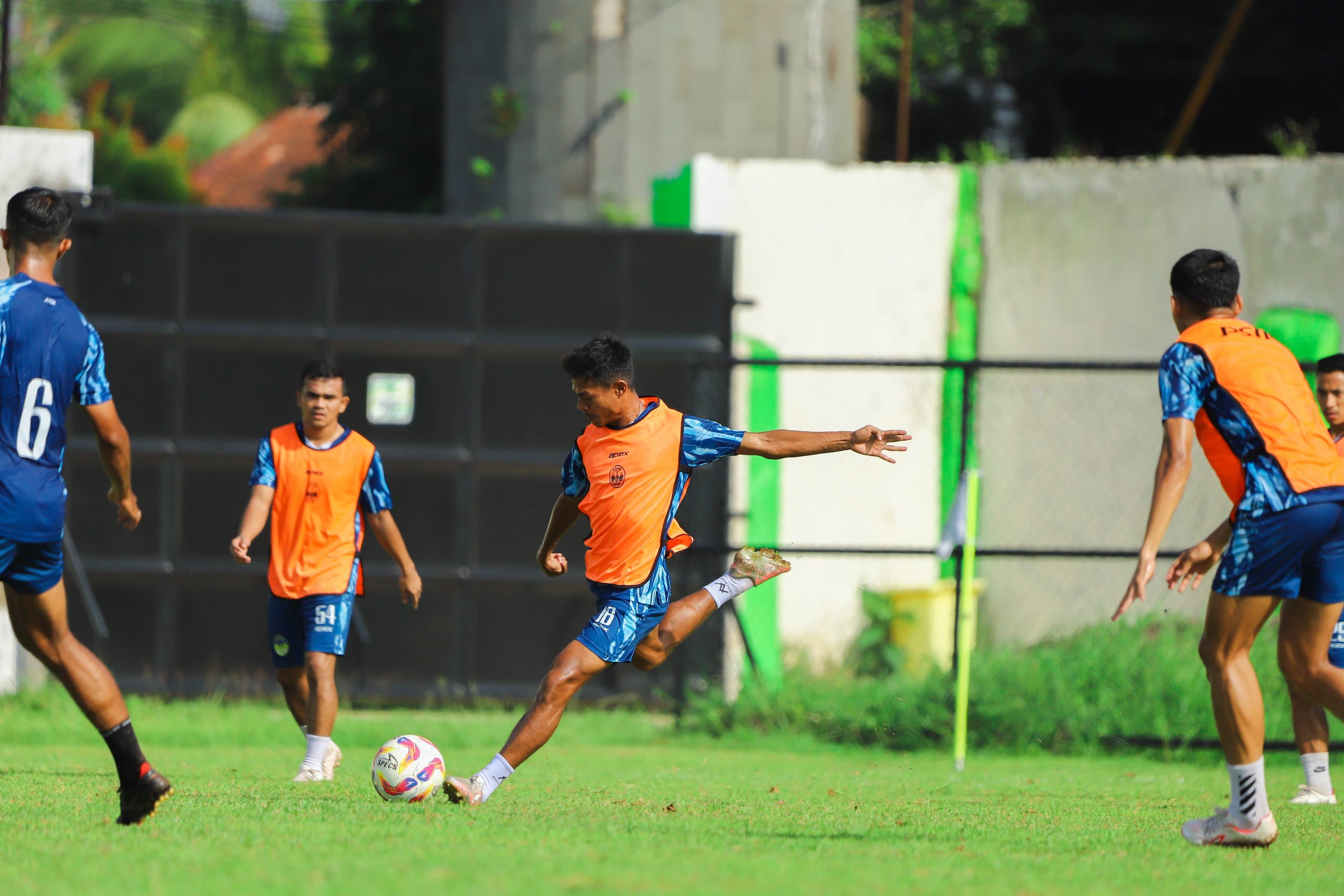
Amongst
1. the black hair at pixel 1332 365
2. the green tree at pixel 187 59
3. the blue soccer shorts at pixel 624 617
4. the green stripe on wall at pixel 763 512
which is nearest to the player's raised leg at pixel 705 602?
the blue soccer shorts at pixel 624 617

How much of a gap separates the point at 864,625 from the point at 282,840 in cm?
778

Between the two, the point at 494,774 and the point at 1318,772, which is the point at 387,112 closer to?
the point at 494,774

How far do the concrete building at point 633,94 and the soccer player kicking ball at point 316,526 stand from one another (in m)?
5.65

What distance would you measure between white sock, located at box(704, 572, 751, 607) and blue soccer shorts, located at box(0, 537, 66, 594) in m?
2.86

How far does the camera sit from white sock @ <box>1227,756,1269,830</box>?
538 centimetres

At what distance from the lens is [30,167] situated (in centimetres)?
1084

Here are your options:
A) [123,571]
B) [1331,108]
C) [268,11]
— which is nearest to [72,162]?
[123,571]

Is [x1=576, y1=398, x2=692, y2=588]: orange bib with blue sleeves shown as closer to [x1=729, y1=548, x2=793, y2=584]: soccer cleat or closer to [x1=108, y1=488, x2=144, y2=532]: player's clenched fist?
[x1=729, y1=548, x2=793, y2=584]: soccer cleat

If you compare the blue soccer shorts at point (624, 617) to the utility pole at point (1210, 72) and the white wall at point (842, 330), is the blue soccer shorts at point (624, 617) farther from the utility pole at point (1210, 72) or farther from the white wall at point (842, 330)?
the utility pole at point (1210, 72)

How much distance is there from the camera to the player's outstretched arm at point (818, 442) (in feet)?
19.8

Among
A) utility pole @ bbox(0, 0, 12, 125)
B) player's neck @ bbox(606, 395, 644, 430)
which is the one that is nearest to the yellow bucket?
player's neck @ bbox(606, 395, 644, 430)

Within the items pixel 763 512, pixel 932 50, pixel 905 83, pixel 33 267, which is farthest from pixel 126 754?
pixel 932 50

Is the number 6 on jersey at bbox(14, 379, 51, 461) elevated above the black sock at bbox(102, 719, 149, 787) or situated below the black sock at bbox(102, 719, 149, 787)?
above

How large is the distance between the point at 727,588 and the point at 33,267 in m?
3.30
